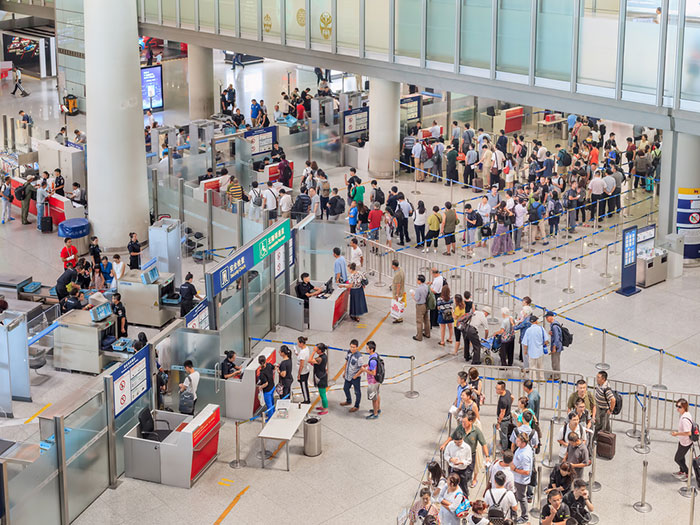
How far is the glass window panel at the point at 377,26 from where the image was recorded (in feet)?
102

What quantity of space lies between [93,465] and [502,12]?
16774 mm

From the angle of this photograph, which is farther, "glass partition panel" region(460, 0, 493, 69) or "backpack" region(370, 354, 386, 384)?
"glass partition panel" region(460, 0, 493, 69)

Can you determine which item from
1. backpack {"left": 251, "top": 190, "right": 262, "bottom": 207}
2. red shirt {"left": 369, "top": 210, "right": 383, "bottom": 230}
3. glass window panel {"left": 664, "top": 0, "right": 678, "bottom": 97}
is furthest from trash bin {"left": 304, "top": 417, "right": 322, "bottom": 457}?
glass window panel {"left": 664, "top": 0, "right": 678, "bottom": 97}

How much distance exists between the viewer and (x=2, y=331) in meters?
19.4

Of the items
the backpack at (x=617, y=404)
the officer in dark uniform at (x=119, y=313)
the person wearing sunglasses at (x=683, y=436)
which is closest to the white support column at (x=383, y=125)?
the officer in dark uniform at (x=119, y=313)

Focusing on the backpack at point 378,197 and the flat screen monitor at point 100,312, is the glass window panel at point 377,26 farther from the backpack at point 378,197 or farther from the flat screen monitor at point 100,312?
the flat screen monitor at point 100,312

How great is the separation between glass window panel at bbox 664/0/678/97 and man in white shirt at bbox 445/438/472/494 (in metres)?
12.5

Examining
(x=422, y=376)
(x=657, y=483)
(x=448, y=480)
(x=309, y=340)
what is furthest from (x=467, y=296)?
(x=448, y=480)

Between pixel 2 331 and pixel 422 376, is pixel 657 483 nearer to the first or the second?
pixel 422 376

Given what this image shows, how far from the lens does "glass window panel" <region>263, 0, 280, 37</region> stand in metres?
35.1

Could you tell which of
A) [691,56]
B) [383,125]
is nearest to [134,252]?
[383,125]

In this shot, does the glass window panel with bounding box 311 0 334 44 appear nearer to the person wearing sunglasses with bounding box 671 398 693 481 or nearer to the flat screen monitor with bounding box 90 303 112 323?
the flat screen monitor with bounding box 90 303 112 323

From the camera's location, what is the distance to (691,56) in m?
24.0

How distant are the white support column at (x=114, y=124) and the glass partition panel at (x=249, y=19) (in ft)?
26.8
